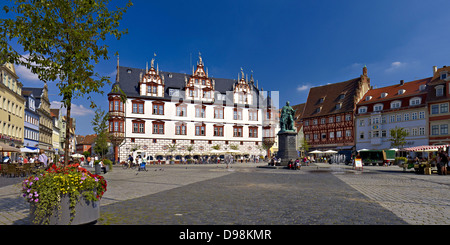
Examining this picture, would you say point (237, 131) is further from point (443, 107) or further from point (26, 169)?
point (26, 169)

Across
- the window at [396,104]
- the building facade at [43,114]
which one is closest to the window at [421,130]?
the window at [396,104]

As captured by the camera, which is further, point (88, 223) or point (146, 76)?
point (146, 76)

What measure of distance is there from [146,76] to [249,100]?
2043 cm

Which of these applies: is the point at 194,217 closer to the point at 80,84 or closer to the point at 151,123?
the point at 80,84

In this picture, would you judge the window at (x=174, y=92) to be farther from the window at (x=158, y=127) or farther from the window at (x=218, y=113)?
the window at (x=218, y=113)

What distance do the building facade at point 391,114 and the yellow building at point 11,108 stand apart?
54303 mm

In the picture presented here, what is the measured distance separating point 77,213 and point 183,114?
174ft

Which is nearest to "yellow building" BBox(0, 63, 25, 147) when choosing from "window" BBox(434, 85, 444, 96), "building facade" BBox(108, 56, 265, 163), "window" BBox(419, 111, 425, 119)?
"building facade" BBox(108, 56, 265, 163)

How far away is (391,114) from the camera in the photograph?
56.3 meters

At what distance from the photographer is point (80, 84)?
25.5 ft

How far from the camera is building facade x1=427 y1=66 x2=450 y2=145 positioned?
47.8 metres

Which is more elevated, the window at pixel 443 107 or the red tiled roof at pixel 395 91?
the red tiled roof at pixel 395 91

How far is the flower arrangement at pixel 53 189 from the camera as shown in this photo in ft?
18.7
